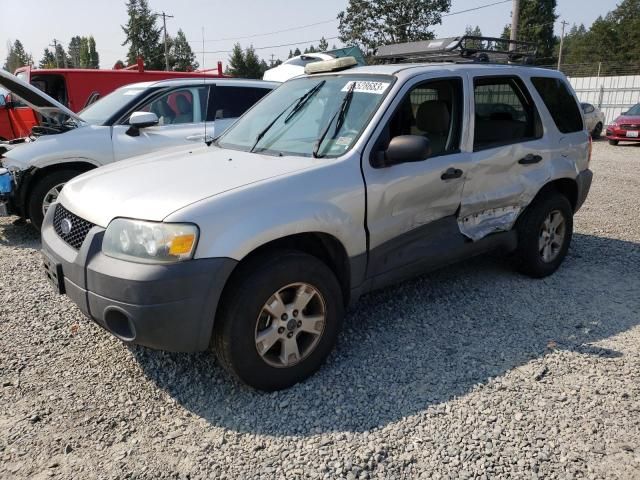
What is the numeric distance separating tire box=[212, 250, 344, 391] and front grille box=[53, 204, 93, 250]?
0.92 m

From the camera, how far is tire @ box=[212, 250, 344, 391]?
2.68 metres

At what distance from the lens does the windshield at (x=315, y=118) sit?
3299 millimetres

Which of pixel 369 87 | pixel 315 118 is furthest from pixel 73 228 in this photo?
pixel 369 87

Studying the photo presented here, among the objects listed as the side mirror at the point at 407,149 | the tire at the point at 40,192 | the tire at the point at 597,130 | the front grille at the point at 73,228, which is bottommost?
the tire at the point at 597,130

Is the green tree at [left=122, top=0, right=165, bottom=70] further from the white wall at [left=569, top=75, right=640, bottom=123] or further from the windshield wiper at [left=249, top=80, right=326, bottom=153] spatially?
the windshield wiper at [left=249, top=80, right=326, bottom=153]

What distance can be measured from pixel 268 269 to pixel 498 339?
1.81 meters

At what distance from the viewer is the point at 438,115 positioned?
151 inches

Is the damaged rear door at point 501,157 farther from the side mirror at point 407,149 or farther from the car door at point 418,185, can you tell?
the side mirror at point 407,149

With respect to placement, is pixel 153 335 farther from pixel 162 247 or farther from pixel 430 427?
pixel 430 427

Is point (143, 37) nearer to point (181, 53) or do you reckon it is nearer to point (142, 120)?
point (181, 53)

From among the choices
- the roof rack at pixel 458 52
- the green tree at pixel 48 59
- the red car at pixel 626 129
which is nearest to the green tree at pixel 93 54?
the green tree at pixel 48 59

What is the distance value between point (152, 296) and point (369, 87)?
201 centimetres

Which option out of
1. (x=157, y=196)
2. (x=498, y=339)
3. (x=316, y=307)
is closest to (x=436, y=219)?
(x=498, y=339)

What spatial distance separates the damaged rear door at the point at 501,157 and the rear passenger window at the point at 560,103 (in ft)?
0.67
